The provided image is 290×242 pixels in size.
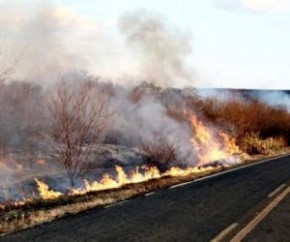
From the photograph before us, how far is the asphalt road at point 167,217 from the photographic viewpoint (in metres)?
8.60

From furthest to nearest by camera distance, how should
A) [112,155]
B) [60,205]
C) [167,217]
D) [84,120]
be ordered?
[112,155] < [84,120] < [60,205] < [167,217]

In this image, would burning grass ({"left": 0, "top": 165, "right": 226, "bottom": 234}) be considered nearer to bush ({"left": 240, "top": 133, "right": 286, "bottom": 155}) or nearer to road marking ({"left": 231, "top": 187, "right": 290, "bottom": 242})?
road marking ({"left": 231, "top": 187, "right": 290, "bottom": 242})

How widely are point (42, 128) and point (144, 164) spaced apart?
6254 mm

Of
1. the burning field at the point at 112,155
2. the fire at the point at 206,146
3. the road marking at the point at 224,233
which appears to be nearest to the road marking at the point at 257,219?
the road marking at the point at 224,233

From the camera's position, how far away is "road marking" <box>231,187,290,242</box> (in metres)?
8.84

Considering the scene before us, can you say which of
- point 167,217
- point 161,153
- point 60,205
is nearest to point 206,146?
point 161,153

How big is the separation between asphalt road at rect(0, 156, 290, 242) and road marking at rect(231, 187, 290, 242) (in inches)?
8.9

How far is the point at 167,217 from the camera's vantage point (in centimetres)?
1041

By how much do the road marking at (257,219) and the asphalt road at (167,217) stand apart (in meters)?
0.23

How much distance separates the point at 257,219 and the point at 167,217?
1883mm

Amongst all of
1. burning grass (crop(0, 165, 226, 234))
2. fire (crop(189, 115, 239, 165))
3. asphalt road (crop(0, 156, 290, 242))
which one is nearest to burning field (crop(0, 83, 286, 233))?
fire (crop(189, 115, 239, 165))

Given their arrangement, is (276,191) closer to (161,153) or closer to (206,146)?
(161,153)

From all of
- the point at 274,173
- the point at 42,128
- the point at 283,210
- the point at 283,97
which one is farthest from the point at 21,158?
the point at 283,97

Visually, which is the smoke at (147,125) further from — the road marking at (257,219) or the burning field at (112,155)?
the road marking at (257,219)
